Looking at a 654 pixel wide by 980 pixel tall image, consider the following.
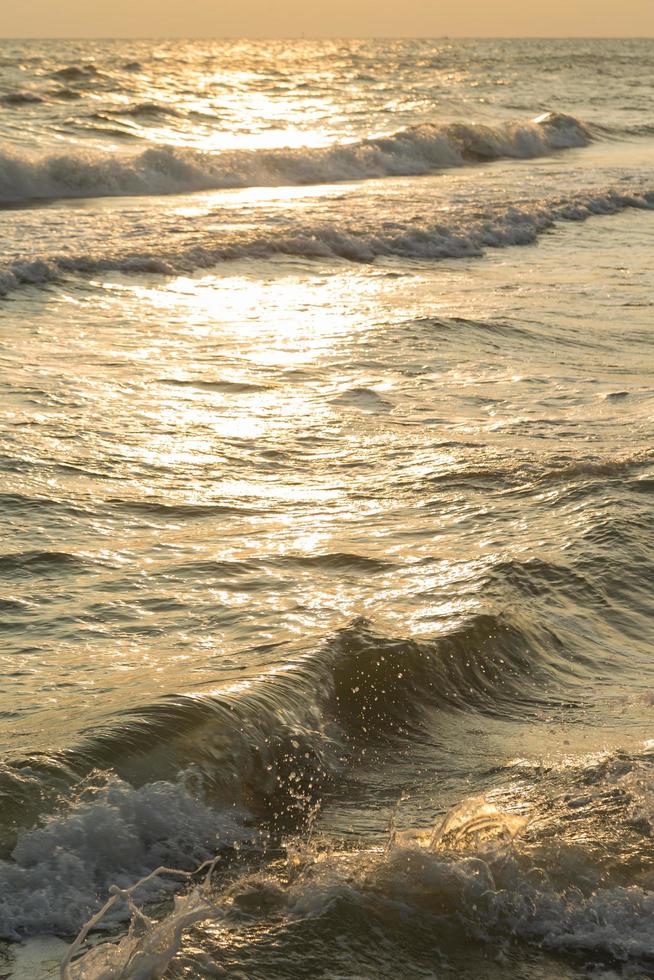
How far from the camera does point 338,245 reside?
50.7ft

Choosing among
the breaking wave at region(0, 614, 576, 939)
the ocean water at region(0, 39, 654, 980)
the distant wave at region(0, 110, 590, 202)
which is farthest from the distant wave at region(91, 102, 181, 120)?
the breaking wave at region(0, 614, 576, 939)

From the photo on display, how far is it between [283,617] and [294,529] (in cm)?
109

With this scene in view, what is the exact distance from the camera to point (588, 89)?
55438 millimetres

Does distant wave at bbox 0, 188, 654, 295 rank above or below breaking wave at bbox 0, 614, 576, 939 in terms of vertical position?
above

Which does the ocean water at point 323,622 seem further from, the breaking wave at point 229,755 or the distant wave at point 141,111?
the distant wave at point 141,111

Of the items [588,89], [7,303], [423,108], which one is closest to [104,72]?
[423,108]

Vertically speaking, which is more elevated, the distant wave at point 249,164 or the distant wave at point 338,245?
the distant wave at point 249,164

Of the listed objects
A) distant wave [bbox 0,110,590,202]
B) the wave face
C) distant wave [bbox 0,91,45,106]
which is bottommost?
the wave face

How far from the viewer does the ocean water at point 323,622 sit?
3.21 m

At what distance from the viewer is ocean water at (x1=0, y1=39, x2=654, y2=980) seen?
10.5 feet

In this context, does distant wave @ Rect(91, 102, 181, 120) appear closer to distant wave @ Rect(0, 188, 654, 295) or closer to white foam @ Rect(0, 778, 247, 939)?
distant wave @ Rect(0, 188, 654, 295)

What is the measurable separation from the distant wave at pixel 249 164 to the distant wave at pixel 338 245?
8238mm

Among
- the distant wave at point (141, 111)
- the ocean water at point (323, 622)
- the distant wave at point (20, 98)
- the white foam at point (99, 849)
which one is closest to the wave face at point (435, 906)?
the ocean water at point (323, 622)

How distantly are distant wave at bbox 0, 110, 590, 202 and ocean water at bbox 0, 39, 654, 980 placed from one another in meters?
10.5
